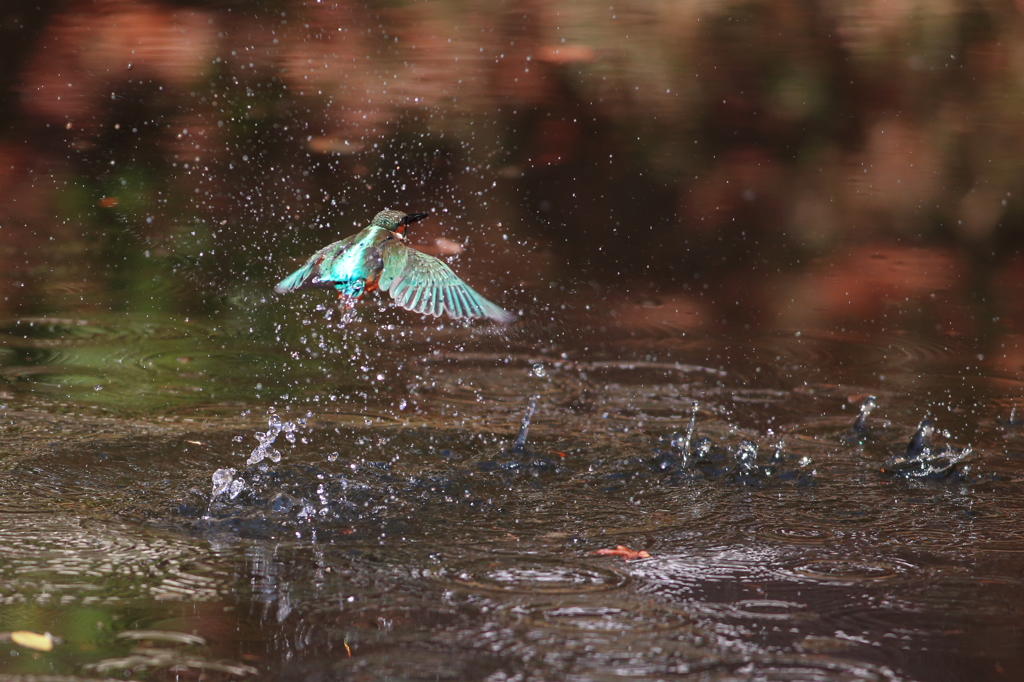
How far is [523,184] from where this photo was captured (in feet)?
16.2

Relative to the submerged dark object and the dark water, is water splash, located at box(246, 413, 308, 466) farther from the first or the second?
the submerged dark object

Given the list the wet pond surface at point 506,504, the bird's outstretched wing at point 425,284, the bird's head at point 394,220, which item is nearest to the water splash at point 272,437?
the wet pond surface at point 506,504

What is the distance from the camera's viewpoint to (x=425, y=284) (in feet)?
9.18

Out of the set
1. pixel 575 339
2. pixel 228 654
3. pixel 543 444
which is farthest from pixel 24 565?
pixel 575 339

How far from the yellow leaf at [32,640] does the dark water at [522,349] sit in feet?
0.06

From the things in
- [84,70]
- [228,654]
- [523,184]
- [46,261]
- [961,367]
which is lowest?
[228,654]

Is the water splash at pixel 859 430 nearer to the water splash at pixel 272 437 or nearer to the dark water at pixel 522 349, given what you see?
the dark water at pixel 522 349

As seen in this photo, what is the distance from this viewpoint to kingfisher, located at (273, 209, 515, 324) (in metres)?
2.73

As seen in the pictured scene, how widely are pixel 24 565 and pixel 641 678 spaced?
4.28 ft

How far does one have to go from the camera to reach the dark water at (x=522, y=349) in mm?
1952

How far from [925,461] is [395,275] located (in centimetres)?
170

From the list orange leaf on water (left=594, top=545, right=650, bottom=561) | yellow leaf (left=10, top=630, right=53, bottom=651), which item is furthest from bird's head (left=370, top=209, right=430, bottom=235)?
yellow leaf (left=10, top=630, right=53, bottom=651)

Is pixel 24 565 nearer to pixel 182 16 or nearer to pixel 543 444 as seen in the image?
pixel 543 444

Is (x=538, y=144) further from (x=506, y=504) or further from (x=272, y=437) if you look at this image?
(x=506, y=504)
